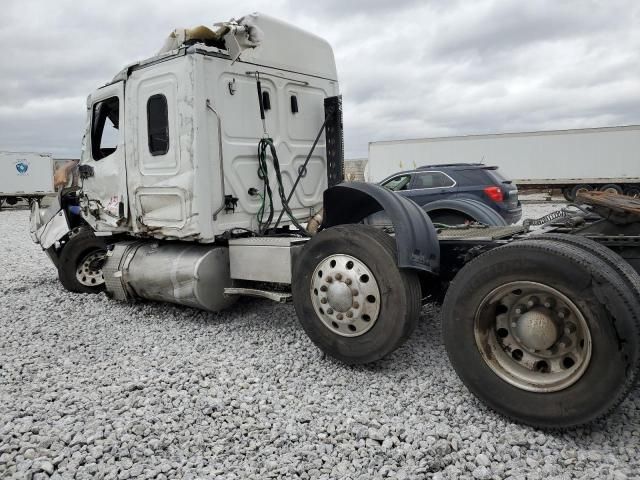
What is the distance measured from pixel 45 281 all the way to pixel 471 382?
22.0ft

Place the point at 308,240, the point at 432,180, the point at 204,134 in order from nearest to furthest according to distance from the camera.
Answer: the point at 308,240 → the point at 204,134 → the point at 432,180

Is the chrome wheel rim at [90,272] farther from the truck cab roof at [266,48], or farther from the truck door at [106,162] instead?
the truck cab roof at [266,48]

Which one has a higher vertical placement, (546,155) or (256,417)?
(546,155)

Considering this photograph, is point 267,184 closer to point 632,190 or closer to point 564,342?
point 564,342

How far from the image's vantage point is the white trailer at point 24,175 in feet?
88.5

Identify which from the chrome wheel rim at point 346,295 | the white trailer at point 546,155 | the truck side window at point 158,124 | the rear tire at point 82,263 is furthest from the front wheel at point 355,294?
the white trailer at point 546,155

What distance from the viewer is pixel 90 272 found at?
6496 mm

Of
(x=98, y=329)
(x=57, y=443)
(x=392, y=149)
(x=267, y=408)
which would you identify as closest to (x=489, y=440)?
(x=267, y=408)

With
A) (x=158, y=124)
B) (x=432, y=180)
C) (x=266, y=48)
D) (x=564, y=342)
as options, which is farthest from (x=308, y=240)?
(x=432, y=180)

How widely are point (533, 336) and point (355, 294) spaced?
1.23 m

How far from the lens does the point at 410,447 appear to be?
268cm

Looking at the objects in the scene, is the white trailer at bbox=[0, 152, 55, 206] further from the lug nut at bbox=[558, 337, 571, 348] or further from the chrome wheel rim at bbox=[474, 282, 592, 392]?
the lug nut at bbox=[558, 337, 571, 348]

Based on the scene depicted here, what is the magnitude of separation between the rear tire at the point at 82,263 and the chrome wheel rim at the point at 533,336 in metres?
5.09

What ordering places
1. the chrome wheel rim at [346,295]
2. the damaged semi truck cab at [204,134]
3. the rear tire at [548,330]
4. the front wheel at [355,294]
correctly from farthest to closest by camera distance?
the damaged semi truck cab at [204,134] → the chrome wheel rim at [346,295] → the front wheel at [355,294] → the rear tire at [548,330]
